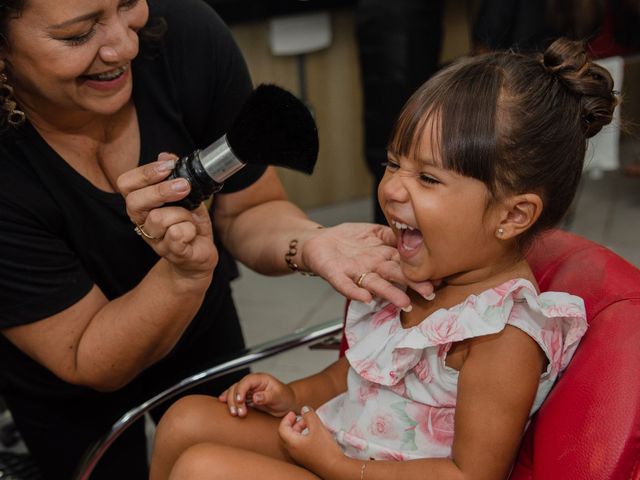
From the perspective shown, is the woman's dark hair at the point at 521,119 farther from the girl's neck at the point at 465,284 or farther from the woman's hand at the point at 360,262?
the woman's hand at the point at 360,262

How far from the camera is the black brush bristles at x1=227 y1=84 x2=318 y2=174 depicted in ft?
3.13

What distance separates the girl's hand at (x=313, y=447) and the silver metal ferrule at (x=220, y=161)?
0.33m

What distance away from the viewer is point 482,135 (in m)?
0.92

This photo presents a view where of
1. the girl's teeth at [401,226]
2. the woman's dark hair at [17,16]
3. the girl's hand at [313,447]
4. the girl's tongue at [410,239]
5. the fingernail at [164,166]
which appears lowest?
the girl's hand at [313,447]

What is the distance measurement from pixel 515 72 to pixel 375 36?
149 cm

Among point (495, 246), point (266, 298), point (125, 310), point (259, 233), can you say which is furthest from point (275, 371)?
point (495, 246)

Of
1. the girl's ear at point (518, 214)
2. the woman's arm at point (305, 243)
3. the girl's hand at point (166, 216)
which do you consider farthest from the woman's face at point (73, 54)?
the girl's ear at point (518, 214)

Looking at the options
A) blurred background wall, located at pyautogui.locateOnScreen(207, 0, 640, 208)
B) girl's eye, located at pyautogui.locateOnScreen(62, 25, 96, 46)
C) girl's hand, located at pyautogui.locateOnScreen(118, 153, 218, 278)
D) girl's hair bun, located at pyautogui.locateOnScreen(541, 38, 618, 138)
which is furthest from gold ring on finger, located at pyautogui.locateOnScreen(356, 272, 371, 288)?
blurred background wall, located at pyautogui.locateOnScreen(207, 0, 640, 208)

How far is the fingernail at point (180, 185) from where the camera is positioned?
965mm

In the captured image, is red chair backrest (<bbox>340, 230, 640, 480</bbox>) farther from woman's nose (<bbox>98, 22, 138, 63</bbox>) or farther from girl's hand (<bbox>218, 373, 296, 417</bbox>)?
woman's nose (<bbox>98, 22, 138, 63</bbox>)

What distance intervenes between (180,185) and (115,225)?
307 millimetres

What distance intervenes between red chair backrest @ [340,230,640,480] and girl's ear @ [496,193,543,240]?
0.43ft

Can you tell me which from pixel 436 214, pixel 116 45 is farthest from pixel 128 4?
pixel 436 214

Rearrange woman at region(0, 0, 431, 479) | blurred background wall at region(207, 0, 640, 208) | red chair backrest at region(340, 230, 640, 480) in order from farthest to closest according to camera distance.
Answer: blurred background wall at region(207, 0, 640, 208) < woman at region(0, 0, 431, 479) < red chair backrest at region(340, 230, 640, 480)
